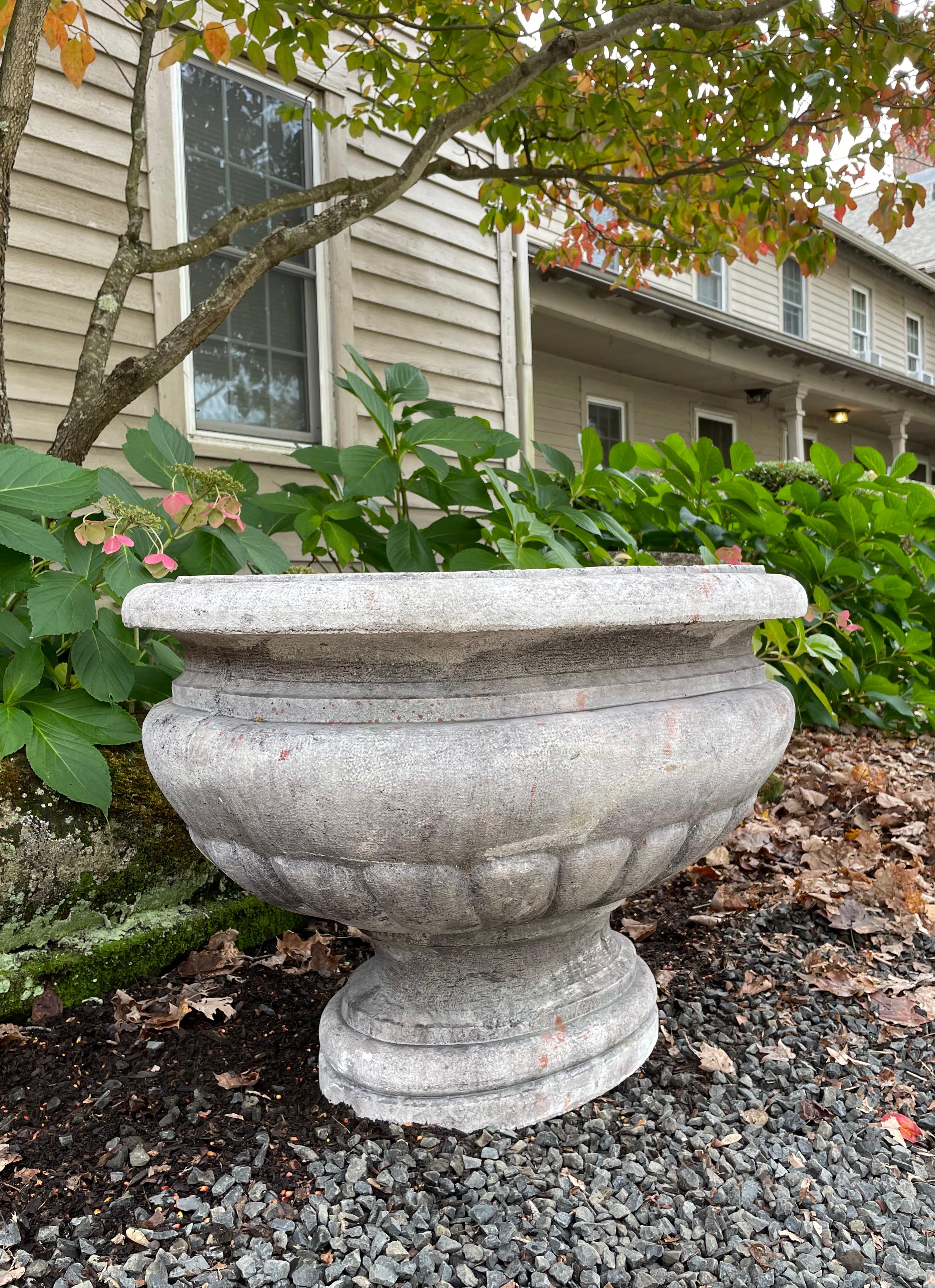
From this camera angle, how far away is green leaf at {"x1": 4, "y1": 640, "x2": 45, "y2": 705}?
5.73 ft

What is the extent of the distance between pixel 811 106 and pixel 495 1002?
135 inches

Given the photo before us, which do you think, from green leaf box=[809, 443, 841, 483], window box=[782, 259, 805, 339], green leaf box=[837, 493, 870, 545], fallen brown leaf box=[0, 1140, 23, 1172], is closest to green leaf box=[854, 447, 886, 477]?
green leaf box=[809, 443, 841, 483]

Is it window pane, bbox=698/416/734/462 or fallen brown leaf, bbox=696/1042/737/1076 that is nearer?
fallen brown leaf, bbox=696/1042/737/1076

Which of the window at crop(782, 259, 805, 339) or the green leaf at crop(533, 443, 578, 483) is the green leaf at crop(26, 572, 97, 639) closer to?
the green leaf at crop(533, 443, 578, 483)

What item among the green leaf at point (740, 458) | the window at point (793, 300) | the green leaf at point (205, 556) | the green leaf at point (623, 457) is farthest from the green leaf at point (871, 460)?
the window at point (793, 300)

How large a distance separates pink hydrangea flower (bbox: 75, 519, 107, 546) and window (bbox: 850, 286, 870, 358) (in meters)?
15.0

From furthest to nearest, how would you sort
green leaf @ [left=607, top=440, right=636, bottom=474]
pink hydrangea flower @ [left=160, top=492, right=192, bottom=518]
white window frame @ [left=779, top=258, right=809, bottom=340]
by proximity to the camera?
white window frame @ [left=779, top=258, right=809, bottom=340]
green leaf @ [left=607, top=440, right=636, bottom=474]
pink hydrangea flower @ [left=160, top=492, right=192, bottom=518]

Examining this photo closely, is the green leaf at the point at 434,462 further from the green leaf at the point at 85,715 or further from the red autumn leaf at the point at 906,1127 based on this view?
the red autumn leaf at the point at 906,1127

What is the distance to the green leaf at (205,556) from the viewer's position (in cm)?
205

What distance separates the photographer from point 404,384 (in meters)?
2.51

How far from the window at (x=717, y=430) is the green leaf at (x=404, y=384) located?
989cm

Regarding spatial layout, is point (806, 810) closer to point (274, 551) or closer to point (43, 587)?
point (274, 551)

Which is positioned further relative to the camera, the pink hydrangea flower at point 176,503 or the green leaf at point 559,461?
the green leaf at point 559,461

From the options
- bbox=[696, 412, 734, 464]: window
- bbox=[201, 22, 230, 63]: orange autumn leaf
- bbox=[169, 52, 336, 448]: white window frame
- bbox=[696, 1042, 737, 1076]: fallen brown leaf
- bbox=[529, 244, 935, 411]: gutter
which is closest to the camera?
bbox=[696, 1042, 737, 1076]: fallen brown leaf
